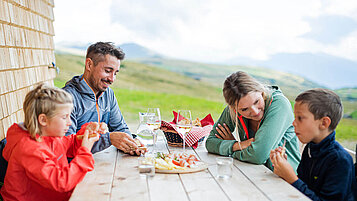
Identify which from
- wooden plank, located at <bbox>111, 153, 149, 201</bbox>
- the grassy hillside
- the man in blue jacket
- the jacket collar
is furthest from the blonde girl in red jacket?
the grassy hillside

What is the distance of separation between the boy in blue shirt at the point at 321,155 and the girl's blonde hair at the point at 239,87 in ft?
1.33

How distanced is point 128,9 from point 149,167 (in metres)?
10.6

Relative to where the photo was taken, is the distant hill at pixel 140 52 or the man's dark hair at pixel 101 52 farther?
the distant hill at pixel 140 52

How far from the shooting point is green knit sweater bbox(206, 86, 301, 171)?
1947 mm

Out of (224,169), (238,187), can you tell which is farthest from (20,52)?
(238,187)

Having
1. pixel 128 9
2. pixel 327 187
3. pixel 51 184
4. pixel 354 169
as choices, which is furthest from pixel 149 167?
pixel 128 9

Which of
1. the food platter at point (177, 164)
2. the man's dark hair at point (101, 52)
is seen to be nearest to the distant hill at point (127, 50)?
the man's dark hair at point (101, 52)

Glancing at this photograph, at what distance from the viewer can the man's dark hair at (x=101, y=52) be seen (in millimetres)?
2617

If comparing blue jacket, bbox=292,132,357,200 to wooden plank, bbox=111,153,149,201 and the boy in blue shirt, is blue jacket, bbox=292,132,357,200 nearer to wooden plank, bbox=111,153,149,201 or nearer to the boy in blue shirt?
the boy in blue shirt

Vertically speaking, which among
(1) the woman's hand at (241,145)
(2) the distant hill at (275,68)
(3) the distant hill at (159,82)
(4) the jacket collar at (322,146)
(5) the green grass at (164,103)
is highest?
(4) the jacket collar at (322,146)

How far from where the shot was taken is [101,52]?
2617mm

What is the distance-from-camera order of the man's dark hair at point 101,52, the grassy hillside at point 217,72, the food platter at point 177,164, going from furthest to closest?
1. the grassy hillside at point 217,72
2. the man's dark hair at point 101,52
3. the food platter at point 177,164

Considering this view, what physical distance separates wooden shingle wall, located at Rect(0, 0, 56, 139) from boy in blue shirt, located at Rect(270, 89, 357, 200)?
1.94 metres

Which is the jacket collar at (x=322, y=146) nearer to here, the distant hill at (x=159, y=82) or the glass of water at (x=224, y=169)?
the glass of water at (x=224, y=169)
